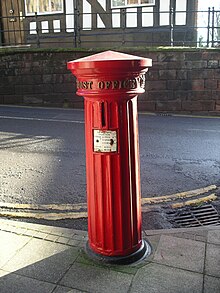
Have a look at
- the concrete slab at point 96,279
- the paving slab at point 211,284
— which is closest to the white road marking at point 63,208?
the concrete slab at point 96,279

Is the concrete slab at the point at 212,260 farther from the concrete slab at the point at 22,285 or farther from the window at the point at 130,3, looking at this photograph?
the window at the point at 130,3

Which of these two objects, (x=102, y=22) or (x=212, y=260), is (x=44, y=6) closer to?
(x=102, y=22)

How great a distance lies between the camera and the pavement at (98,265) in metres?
2.47

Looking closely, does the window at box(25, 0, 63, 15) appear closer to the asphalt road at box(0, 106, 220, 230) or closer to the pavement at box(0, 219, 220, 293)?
the asphalt road at box(0, 106, 220, 230)

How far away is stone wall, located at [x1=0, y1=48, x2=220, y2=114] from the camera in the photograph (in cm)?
1012

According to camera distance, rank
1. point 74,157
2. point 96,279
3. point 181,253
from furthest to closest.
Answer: point 74,157 → point 181,253 → point 96,279

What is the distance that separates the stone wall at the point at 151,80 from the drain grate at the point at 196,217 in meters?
6.76

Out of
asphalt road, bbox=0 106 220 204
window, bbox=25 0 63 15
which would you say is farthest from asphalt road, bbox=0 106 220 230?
window, bbox=25 0 63 15

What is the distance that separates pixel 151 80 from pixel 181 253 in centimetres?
801

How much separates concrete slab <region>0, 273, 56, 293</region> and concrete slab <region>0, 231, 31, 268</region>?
0.21m

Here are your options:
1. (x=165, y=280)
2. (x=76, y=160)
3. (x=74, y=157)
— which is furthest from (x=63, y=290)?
(x=74, y=157)

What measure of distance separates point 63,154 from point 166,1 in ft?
29.1

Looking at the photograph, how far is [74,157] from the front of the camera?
5.77 m

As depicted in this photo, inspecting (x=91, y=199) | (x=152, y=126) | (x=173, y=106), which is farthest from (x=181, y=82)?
(x=91, y=199)
